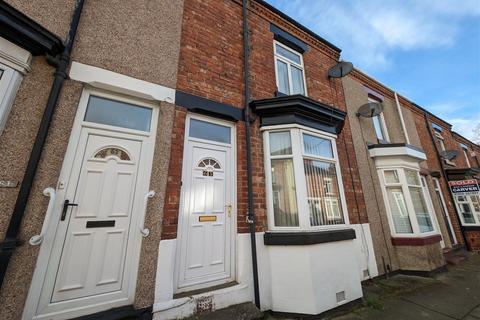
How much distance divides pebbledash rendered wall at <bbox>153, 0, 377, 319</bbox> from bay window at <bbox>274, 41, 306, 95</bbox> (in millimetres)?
241

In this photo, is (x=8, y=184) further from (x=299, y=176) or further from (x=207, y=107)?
(x=299, y=176)

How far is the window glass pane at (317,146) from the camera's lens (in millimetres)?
4070

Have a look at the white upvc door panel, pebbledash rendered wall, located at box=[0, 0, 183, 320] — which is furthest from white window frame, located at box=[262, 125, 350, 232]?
pebbledash rendered wall, located at box=[0, 0, 183, 320]

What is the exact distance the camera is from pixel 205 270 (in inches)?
120

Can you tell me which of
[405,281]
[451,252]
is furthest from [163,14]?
[451,252]

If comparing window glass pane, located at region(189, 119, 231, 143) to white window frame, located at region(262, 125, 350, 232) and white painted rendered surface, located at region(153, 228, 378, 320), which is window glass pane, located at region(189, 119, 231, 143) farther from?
white painted rendered surface, located at region(153, 228, 378, 320)

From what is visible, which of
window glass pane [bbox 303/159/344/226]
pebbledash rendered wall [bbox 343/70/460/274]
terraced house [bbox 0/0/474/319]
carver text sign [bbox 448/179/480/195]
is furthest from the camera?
carver text sign [bbox 448/179/480/195]

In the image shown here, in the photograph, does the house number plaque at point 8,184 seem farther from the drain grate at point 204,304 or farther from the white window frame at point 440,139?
the white window frame at point 440,139

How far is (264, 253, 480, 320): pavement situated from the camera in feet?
10.4

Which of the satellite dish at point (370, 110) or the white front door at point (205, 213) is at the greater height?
the satellite dish at point (370, 110)

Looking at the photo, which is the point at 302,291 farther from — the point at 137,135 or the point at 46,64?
the point at 46,64

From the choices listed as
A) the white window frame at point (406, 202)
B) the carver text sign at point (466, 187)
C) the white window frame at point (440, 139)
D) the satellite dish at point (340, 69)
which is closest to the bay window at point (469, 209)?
the carver text sign at point (466, 187)

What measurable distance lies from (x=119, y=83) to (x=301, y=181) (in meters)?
3.33

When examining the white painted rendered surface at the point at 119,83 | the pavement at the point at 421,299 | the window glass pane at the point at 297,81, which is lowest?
the pavement at the point at 421,299
